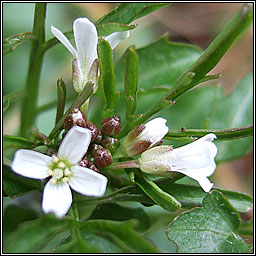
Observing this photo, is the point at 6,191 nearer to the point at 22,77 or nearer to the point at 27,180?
the point at 27,180

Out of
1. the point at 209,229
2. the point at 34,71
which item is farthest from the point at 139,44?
the point at 209,229

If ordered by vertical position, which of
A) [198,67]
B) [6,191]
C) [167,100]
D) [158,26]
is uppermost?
[158,26]

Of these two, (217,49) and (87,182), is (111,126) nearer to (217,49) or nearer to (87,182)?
(87,182)

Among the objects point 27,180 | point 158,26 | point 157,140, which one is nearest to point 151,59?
point 157,140

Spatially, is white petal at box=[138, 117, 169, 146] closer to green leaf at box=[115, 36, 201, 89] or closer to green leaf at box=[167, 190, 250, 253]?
green leaf at box=[167, 190, 250, 253]

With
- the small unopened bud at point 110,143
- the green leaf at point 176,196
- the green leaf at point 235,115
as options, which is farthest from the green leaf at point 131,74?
the green leaf at point 235,115

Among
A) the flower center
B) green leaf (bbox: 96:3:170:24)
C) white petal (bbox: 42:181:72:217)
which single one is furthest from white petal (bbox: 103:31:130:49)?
white petal (bbox: 42:181:72:217)

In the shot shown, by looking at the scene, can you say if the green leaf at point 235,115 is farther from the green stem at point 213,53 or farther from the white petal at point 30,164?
the white petal at point 30,164
